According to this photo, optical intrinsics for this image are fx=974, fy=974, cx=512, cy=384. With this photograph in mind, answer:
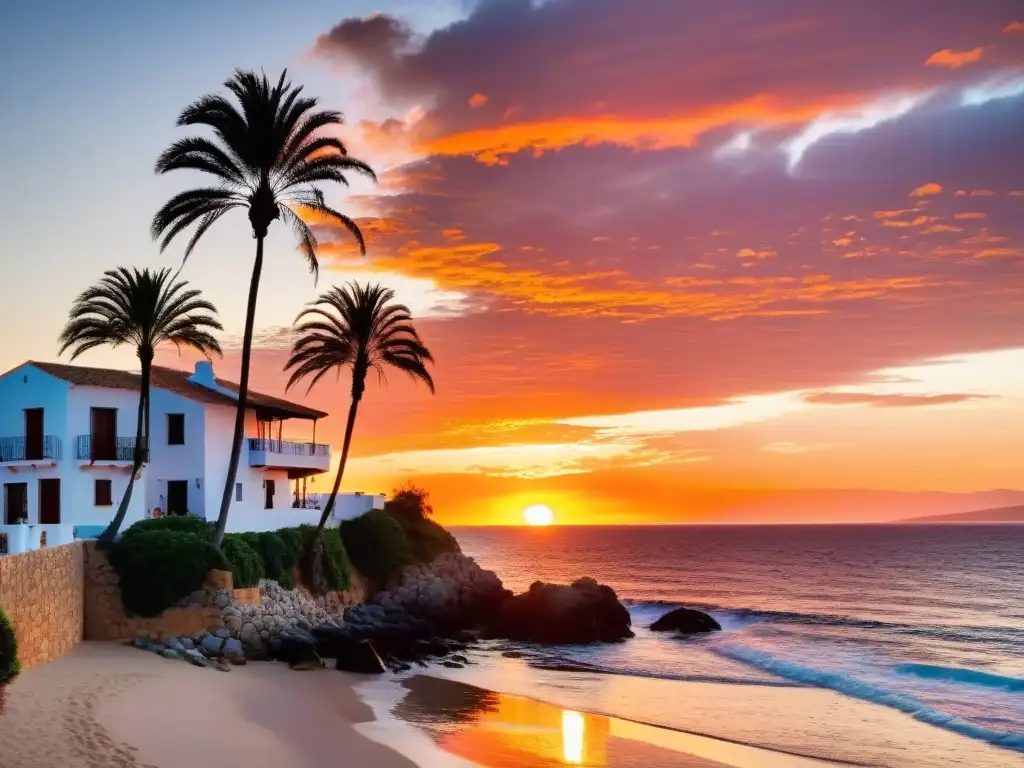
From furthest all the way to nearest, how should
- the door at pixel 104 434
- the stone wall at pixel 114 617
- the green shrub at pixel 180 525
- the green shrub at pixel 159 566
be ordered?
the door at pixel 104 434, the green shrub at pixel 180 525, the green shrub at pixel 159 566, the stone wall at pixel 114 617

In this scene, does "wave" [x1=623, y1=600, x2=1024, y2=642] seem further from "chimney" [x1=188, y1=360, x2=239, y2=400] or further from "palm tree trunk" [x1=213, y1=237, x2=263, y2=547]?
"palm tree trunk" [x1=213, y1=237, x2=263, y2=547]

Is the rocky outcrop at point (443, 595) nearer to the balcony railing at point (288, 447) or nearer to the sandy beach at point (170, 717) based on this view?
the balcony railing at point (288, 447)

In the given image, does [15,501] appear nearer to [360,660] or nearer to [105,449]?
[105,449]

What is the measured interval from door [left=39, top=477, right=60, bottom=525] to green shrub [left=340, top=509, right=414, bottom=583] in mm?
13673

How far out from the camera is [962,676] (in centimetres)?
3928

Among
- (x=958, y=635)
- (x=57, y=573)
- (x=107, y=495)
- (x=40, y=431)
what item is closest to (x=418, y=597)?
(x=107, y=495)

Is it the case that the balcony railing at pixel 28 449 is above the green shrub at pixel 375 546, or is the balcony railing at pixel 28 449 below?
above

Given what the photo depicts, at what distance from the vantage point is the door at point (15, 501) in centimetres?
4359

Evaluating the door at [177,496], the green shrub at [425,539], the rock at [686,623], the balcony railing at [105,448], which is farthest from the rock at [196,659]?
the rock at [686,623]

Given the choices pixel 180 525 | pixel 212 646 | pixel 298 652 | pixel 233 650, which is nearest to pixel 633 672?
pixel 298 652

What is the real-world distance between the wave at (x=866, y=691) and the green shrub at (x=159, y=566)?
75.0 feet

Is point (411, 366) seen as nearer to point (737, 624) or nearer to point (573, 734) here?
point (573, 734)

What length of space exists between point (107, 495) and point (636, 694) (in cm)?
2560

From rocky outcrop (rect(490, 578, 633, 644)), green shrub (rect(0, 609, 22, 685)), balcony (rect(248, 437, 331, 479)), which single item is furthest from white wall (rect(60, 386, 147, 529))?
green shrub (rect(0, 609, 22, 685))
